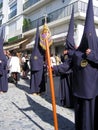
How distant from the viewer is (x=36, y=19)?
1478 inches

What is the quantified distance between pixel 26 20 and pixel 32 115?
32672 mm

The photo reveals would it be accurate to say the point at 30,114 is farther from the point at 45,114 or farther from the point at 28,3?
the point at 28,3

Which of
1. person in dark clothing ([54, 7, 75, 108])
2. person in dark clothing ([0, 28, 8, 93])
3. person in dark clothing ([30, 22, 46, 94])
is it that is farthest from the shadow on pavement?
person in dark clothing ([0, 28, 8, 93])

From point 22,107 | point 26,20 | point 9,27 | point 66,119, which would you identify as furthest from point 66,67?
point 9,27

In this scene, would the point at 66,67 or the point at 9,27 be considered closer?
the point at 66,67

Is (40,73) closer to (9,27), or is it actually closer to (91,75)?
(91,75)

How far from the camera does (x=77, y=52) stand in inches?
238

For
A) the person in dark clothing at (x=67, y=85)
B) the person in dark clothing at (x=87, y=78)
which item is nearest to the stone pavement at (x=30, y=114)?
the person in dark clothing at (x=67, y=85)

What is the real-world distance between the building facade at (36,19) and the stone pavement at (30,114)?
13.4 metres

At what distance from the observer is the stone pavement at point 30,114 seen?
283 inches

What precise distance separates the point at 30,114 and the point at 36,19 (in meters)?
29.9

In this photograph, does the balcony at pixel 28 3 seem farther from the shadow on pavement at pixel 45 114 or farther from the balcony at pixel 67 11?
the shadow on pavement at pixel 45 114

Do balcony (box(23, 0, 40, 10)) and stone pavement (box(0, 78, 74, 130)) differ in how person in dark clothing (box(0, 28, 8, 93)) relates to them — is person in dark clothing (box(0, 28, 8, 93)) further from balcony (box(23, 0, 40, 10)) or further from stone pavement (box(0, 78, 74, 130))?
balcony (box(23, 0, 40, 10))

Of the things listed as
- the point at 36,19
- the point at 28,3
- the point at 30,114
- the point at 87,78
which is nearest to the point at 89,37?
the point at 87,78
